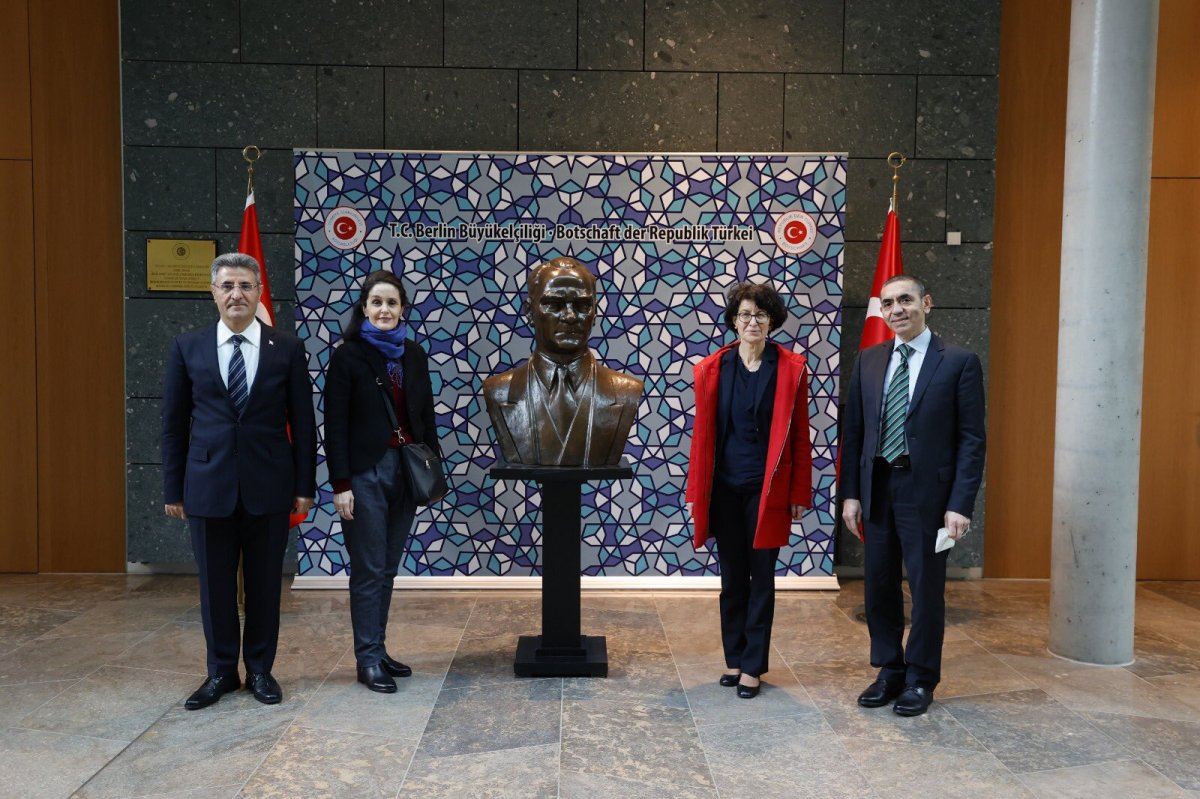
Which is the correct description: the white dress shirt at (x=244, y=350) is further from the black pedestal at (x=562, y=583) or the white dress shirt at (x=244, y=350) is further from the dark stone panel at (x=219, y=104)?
the dark stone panel at (x=219, y=104)

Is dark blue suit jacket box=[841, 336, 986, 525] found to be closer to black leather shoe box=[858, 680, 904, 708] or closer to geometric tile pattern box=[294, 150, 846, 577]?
black leather shoe box=[858, 680, 904, 708]

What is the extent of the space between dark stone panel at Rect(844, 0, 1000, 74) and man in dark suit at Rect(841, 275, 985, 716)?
2745mm

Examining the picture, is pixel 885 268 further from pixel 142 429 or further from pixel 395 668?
pixel 142 429

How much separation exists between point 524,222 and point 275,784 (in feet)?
11.2

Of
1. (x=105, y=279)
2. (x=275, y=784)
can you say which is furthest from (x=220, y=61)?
(x=275, y=784)

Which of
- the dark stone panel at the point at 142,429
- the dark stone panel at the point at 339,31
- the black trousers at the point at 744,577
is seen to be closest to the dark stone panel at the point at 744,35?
the dark stone panel at the point at 339,31

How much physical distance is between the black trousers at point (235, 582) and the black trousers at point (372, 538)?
293 millimetres

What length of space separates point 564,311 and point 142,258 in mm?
3240

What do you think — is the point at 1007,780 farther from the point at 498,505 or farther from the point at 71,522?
the point at 71,522

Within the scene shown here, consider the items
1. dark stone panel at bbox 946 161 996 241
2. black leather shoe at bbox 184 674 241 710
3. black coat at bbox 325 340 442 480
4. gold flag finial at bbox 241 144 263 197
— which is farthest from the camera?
dark stone panel at bbox 946 161 996 241

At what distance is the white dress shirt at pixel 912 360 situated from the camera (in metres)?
3.60

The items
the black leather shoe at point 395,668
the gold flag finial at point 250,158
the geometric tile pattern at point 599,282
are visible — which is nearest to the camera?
the black leather shoe at point 395,668

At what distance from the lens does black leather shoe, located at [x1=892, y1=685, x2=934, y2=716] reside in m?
3.57

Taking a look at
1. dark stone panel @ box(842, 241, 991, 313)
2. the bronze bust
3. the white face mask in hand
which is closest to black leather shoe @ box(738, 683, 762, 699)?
the white face mask in hand
